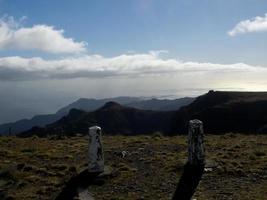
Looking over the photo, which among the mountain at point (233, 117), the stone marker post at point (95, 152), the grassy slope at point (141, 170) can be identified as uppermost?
the stone marker post at point (95, 152)

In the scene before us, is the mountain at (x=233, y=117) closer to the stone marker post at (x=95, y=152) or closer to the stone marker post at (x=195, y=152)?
the stone marker post at (x=195, y=152)

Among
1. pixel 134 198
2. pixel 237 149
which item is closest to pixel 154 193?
pixel 134 198

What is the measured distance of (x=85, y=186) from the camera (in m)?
18.6

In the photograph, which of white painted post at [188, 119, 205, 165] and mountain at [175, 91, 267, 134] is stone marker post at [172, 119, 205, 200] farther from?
mountain at [175, 91, 267, 134]

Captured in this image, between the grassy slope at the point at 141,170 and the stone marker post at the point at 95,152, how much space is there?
0.90m

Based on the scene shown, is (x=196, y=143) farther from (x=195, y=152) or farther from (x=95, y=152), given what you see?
(x=95, y=152)

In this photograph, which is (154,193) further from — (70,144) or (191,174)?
(70,144)

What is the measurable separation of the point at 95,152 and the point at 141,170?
2.48 meters

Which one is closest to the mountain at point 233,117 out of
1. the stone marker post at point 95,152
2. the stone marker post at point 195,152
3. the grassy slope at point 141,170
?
the grassy slope at point 141,170

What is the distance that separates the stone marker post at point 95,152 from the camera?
66.1 feet

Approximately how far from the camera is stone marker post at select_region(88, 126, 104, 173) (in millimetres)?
20156

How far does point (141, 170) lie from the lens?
21297 mm

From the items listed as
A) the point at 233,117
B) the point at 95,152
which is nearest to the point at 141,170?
the point at 95,152

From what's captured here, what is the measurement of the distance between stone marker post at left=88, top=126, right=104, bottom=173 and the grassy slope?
2.94ft
